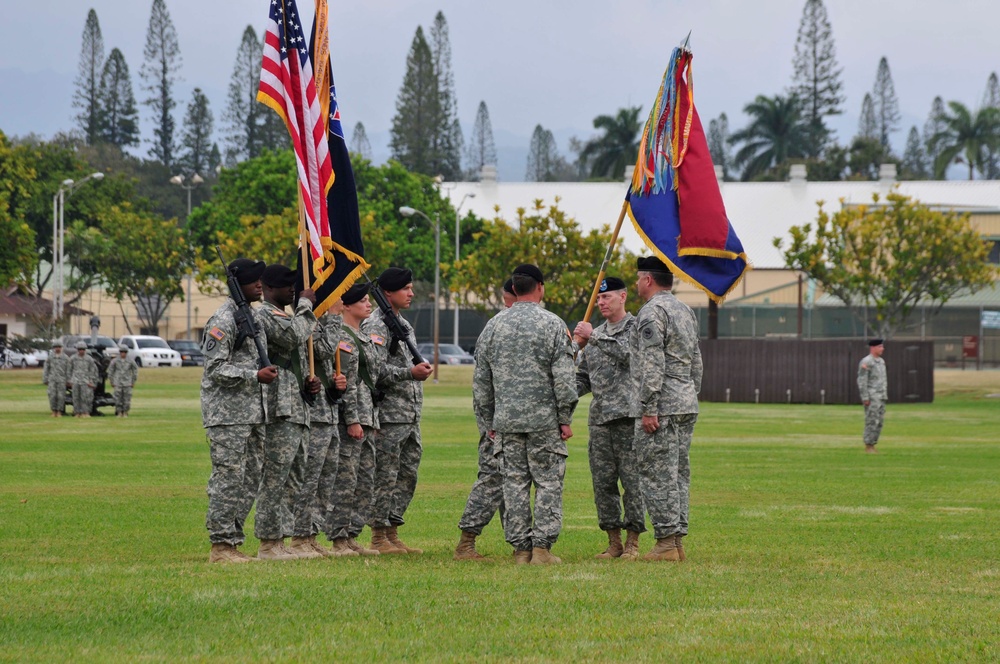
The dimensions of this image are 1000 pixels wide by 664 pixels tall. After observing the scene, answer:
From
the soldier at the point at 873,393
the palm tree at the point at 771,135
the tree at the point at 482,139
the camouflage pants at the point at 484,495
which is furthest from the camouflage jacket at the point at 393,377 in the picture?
the tree at the point at 482,139

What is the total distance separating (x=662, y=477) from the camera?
1037 cm

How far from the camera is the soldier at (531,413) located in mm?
10219

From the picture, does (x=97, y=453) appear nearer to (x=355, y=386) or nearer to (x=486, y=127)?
(x=355, y=386)

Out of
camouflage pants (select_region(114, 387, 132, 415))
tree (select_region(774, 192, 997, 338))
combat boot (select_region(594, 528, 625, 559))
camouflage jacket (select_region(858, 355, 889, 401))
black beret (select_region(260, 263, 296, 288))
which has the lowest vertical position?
combat boot (select_region(594, 528, 625, 559))

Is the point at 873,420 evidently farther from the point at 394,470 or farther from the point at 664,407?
the point at 394,470

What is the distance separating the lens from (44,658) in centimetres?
646

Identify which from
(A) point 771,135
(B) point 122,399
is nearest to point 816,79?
(A) point 771,135

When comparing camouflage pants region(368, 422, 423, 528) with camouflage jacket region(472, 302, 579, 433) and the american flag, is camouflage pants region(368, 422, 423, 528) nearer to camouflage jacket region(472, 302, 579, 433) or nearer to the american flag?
camouflage jacket region(472, 302, 579, 433)

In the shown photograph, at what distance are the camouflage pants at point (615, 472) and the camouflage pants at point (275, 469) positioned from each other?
85.5 inches

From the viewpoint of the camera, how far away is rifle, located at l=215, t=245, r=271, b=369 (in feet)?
32.1

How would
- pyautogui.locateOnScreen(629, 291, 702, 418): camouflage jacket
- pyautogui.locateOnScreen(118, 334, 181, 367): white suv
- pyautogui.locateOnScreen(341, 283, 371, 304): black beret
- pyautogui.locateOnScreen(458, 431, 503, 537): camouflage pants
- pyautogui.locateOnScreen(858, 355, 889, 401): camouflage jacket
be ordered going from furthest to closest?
pyautogui.locateOnScreen(118, 334, 181, 367): white suv → pyautogui.locateOnScreen(858, 355, 889, 401): camouflage jacket → pyautogui.locateOnScreen(341, 283, 371, 304): black beret → pyautogui.locateOnScreen(458, 431, 503, 537): camouflage pants → pyautogui.locateOnScreen(629, 291, 702, 418): camouflage jacket

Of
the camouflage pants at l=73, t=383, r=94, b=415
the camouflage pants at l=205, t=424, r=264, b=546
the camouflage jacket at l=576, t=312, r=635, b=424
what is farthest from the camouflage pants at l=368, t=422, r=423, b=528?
the camouflage pants at l=73, t=383, r=94, b=415

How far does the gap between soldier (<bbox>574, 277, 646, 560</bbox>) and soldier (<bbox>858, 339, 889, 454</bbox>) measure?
14025mm

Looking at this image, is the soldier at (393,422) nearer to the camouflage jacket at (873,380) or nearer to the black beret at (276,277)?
the black beret at (276,277)
